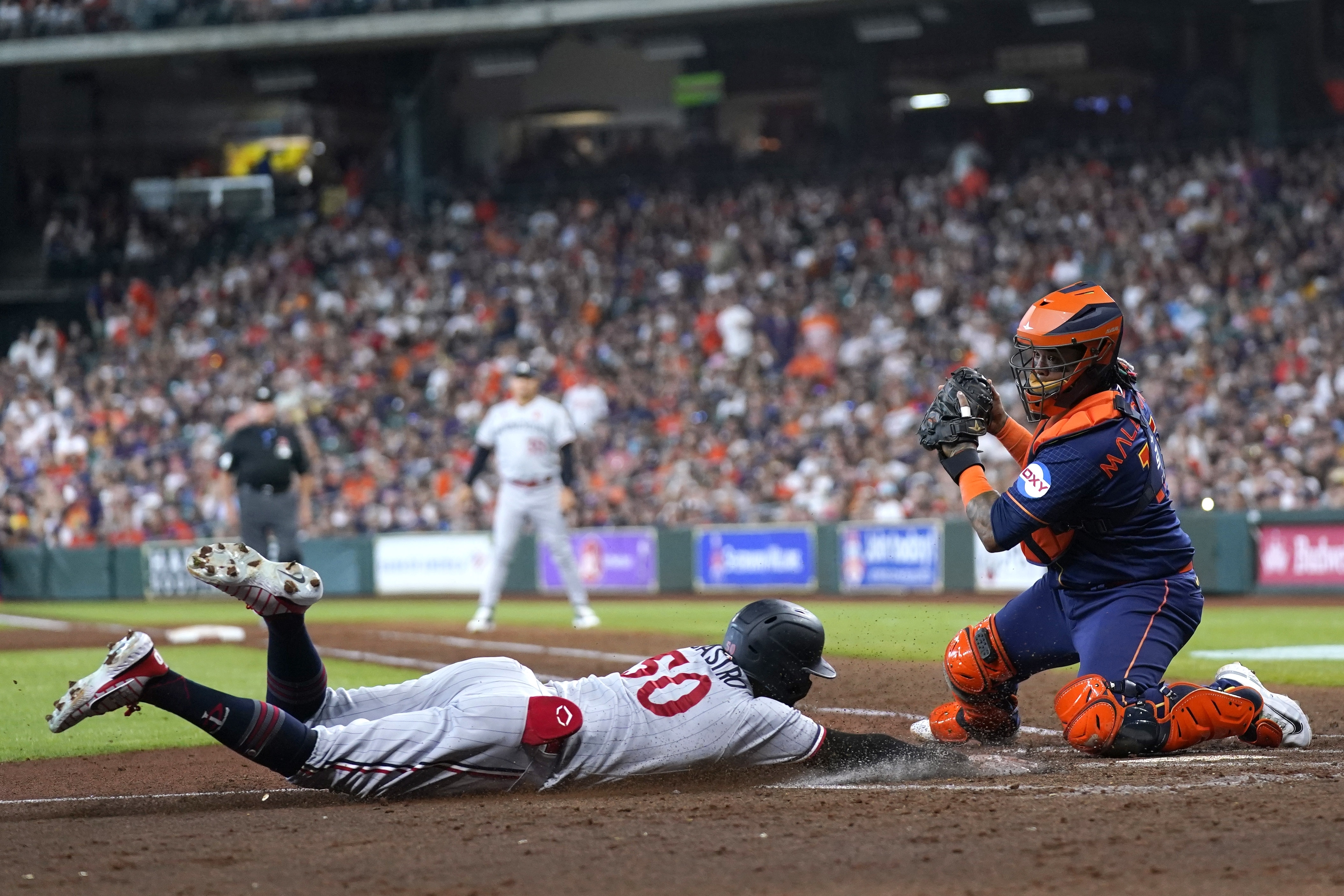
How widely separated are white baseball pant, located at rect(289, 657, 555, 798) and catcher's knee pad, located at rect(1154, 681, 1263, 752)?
7.63 ft

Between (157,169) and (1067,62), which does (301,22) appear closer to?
(157,169)

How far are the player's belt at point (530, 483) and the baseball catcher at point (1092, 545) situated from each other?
757 centimetres

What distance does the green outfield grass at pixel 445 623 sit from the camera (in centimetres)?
819

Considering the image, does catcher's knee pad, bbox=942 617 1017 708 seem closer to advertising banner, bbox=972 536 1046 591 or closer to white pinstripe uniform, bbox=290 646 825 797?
white pinstripe uniform, bbox=290 646 825 797

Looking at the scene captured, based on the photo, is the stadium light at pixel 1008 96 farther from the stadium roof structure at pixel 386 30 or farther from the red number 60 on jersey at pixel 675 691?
the red number 60 on jersey at pixel 675 691

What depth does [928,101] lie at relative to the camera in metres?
28.9

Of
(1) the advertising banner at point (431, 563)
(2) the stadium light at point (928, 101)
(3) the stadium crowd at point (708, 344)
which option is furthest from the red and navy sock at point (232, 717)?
(2) the stadium light at point (928, 101)

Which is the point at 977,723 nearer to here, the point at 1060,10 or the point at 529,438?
the point at 529,438

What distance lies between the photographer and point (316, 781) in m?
5.06

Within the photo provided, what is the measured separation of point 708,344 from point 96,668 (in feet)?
50.3

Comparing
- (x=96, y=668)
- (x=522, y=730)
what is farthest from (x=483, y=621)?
(x=522, y=730)

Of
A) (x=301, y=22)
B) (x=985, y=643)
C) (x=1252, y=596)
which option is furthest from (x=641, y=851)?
(x=301, y=22)

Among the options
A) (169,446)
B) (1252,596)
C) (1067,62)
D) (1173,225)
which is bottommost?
(1252,596)

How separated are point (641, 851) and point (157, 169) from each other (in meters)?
34.6
